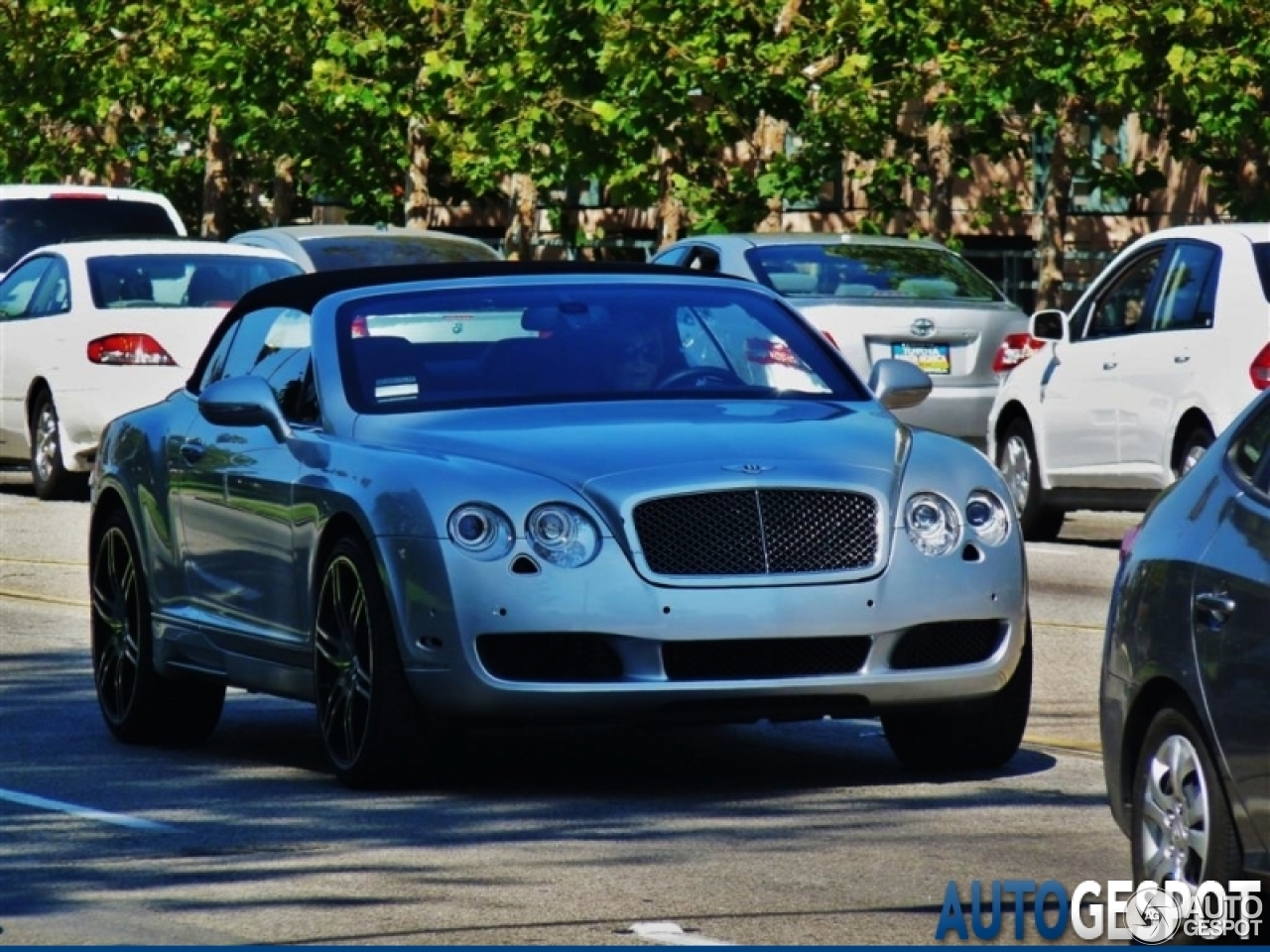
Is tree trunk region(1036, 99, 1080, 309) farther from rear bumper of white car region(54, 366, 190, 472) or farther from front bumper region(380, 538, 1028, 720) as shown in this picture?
front bumper region(380, 538, 1028, 720)

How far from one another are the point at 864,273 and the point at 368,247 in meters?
4.77

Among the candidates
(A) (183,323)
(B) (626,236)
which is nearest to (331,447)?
(A) (183,323)

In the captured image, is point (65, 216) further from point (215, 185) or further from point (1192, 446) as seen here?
point (215, 185)

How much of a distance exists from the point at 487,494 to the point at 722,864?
1.49 m

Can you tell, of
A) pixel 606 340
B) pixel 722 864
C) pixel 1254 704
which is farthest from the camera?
pixel 606 340

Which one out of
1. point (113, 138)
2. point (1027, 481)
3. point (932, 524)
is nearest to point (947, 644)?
point (932, 524)

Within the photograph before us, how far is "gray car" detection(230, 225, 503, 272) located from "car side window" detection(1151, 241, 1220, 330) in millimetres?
7962

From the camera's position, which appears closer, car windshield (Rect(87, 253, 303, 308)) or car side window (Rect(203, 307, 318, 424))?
car side window (Rect(203, 307, 318, 424))

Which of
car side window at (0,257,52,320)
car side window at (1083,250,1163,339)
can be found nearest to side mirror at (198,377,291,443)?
car side window at (1083,250,1163,339)

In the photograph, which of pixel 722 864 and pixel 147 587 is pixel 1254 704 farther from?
pixel 147 587

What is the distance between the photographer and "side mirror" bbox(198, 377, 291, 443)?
10.5 meters

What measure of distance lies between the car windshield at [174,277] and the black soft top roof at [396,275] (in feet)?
37.3

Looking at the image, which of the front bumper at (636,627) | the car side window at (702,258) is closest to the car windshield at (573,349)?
the front bumper at (636,627)

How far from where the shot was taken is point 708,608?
9242mm
